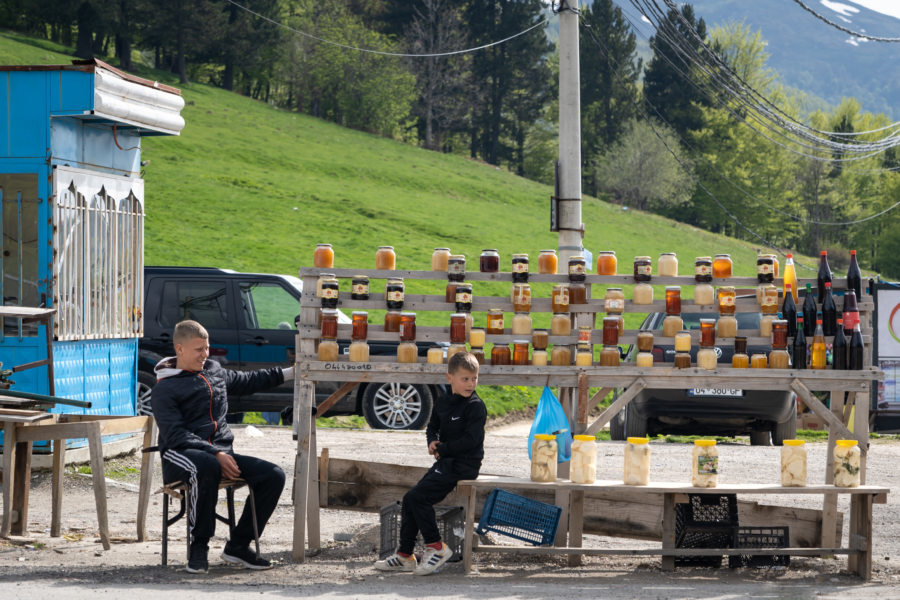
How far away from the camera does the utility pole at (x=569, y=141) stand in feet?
39.6

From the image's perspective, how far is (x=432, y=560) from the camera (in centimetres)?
659

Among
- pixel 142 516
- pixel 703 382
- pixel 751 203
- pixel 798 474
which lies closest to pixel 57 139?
pixel 142 516

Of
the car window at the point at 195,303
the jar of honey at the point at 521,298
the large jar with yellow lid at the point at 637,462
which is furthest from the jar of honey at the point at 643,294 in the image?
the car window at the point at 195,303

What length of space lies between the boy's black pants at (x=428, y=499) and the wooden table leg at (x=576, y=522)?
741mm

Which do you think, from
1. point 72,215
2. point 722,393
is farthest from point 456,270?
point 722,393

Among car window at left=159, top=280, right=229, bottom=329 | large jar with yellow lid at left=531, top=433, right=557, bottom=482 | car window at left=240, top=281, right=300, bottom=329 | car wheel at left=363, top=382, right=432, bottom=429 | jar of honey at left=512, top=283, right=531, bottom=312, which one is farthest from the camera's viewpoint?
car wheel at left=363, top=382, right=432, bottom=429

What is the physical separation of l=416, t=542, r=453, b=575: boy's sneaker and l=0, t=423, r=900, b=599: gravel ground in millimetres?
81

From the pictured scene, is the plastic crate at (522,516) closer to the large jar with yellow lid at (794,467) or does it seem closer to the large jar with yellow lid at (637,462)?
the large jar with yellow lid at (637,462)

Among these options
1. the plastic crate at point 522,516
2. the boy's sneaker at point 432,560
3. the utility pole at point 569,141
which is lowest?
the boy's sneaker at point 432,560

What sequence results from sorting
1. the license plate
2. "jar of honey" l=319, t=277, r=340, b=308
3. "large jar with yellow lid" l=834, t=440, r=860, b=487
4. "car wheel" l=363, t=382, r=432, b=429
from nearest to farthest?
"large jar with yellow lid" l=834, t=440, r=860, b=487, "jar of honey" l=319, t=277, r=340, b=308, the license plate, "car wheel" l=363, t=382, r=432, b=429

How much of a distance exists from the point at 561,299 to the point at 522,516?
1483 millimetres

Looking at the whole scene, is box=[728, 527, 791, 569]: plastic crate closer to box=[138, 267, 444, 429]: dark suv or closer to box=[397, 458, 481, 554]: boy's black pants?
box=[397, 458, 481, 554]: boy's black pants

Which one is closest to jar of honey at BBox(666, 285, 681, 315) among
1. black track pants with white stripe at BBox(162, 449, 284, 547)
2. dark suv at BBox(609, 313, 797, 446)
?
black track pants with white stripe at BBox(162, 449, 284, 547)

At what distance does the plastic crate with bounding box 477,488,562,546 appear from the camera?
704 centimetres
